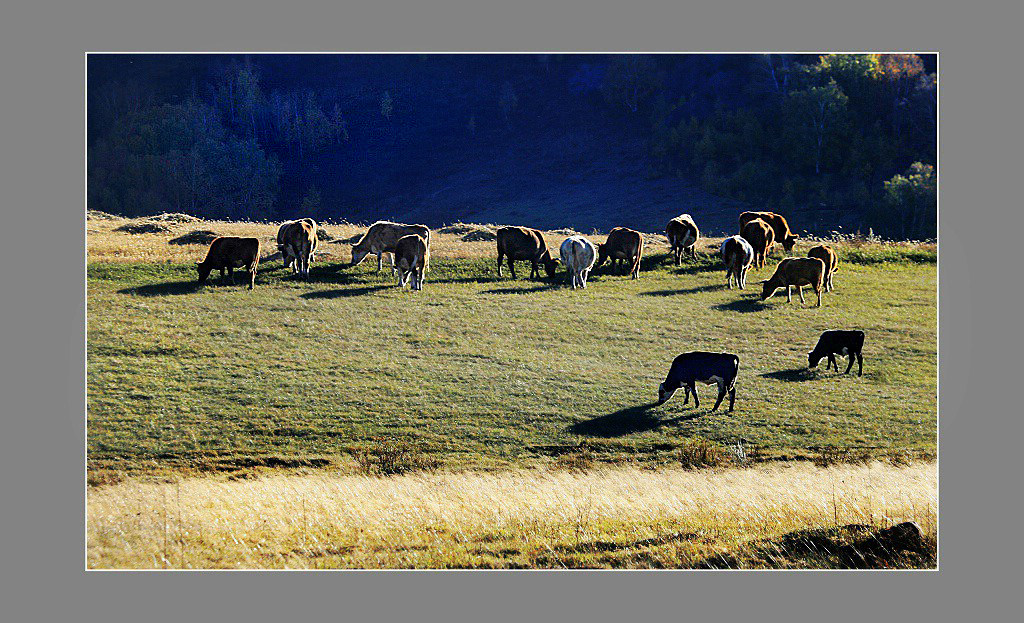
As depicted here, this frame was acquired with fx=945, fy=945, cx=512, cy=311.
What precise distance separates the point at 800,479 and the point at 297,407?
10.5 m

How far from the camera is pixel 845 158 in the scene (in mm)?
79625

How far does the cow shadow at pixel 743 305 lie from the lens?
2931 cm

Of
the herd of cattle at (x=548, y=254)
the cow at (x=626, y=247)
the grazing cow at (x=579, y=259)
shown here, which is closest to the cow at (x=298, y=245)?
the herd of cattle at (x=548, y=254)

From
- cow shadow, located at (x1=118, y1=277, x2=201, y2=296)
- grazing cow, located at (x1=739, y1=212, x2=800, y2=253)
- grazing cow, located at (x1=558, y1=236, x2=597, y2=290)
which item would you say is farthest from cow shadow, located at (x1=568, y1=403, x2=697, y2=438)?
grazing cow, located at (x1=739, y1=212, x2=800, y2=253)

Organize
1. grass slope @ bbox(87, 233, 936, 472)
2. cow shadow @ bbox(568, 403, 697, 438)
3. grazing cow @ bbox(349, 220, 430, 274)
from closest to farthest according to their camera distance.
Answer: grass slope @ bbox(87, 233, 936, 472), cow shadow @ bbox(568, 403, 697, 438), grazing cow @ bbox(349, 220, 430, 274)

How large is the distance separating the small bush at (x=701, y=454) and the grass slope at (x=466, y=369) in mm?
409

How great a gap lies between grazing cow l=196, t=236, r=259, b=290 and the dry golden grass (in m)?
14.5

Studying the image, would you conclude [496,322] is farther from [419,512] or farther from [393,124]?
[393,124]

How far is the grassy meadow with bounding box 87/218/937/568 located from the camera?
14.9 meters

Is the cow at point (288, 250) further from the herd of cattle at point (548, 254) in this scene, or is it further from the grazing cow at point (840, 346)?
the grazing cow at point (840, 346)

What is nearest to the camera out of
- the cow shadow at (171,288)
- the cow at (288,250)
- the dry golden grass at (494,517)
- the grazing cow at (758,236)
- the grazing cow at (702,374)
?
the dry golden grass at (494,517)

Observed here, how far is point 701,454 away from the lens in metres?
18.7

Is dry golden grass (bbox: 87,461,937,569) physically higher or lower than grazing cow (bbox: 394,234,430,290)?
lower

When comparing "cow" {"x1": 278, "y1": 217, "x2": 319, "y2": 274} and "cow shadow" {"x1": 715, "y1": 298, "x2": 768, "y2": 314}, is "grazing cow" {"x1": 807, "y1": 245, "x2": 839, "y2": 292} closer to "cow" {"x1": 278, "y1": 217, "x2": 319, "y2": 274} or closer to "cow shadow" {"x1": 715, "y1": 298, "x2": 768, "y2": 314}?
"cow shadow" {"x1": 715, "y1": 298, "x2": 768, "y2": 314}
